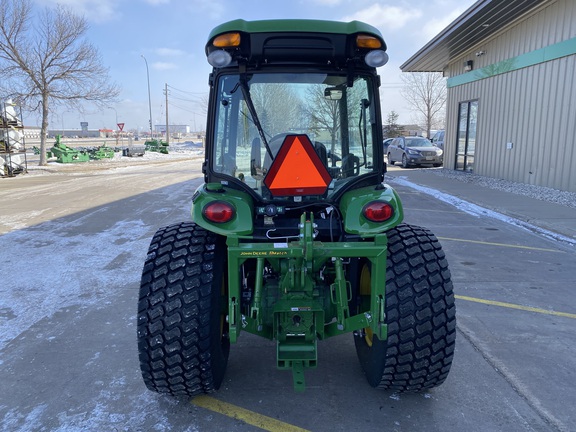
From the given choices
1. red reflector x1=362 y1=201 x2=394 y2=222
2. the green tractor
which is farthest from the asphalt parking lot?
red reflector x1=362 y1=201 x2=394 y2=222

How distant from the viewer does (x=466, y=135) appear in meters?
17.9

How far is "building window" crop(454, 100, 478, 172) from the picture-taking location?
17250 mm

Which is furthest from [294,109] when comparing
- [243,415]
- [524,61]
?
[524,61]

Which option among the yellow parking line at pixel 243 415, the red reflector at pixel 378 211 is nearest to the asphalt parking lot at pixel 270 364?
the yellow parking line at pixel 243 415

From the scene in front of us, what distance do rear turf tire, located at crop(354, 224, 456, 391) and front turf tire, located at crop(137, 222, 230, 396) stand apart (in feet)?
3.60

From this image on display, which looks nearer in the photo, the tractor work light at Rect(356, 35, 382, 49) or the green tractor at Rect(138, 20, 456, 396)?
the green tractor at Rect(138, 20, 456, 396)

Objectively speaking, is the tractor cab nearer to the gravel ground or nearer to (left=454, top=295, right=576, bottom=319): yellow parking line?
(left=454, top=295, right=576, bottom=319): yellow parking line

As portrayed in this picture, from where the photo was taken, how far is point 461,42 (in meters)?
16.5

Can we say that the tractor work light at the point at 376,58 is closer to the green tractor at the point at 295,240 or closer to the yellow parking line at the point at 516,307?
the green tractor at the point at 295,240

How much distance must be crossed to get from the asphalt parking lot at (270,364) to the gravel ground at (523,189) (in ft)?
15.7

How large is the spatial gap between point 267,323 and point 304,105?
5.31 ft

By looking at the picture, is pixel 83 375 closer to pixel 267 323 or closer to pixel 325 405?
pixel 267 323

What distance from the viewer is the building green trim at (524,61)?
38.0 feet

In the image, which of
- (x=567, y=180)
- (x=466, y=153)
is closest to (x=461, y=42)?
(x=466, y=153)
